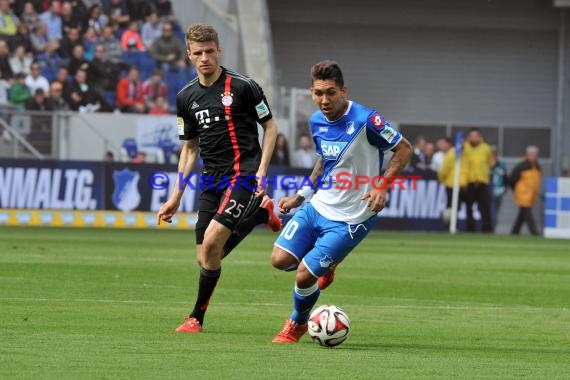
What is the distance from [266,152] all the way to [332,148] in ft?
1.88

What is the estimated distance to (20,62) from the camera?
3023 centimetres

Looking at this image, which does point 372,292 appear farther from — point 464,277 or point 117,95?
point 117,95

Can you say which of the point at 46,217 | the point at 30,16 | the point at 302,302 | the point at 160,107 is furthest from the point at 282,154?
the point at 302,302

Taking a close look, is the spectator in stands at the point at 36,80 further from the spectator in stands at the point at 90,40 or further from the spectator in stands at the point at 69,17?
the spectator in stands at the point at 69,17

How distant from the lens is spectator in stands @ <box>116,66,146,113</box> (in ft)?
98.7

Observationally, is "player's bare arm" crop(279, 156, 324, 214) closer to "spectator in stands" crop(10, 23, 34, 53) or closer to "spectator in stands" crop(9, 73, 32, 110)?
"spectator in stands" crop(9, 73, 32, 110)

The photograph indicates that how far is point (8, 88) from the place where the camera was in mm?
29578

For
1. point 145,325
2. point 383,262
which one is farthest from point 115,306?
point 383,262

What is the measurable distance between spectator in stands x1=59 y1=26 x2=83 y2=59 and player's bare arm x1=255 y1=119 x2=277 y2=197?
20967 mm

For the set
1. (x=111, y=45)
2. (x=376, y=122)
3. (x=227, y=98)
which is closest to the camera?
(x=376, y=122)

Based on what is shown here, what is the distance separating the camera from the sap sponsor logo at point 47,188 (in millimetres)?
26562

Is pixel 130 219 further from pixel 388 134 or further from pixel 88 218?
pixel 388 134

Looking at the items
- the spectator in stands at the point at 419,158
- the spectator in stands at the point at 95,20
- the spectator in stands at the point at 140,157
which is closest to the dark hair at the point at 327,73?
the spectator in stands at the point at 140,157

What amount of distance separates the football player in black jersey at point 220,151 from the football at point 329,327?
110cm
